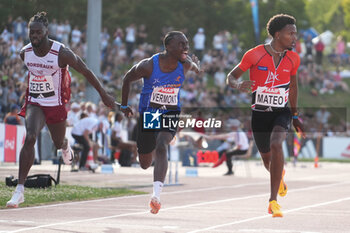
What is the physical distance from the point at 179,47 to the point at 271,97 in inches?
49.3

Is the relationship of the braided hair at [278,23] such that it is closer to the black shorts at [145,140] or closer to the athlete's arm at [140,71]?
the athlete's arm at [140,71]

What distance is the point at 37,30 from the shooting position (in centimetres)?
1045

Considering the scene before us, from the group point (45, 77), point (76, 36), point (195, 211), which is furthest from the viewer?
point (76, 36)

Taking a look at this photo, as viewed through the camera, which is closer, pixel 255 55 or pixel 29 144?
pixel 255 55

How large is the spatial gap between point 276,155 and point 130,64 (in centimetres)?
2728

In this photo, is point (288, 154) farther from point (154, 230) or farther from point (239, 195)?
point (154, 230)

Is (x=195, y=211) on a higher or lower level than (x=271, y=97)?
lower

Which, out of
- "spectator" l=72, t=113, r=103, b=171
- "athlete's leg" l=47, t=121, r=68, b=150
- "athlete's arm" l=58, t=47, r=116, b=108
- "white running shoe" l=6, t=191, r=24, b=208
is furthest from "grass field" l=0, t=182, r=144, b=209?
"spectator" l=72, t=113, r=103, b=171

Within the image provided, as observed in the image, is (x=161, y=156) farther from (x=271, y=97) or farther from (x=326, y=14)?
(x=326, y=14)

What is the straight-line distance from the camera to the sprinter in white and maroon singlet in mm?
10461

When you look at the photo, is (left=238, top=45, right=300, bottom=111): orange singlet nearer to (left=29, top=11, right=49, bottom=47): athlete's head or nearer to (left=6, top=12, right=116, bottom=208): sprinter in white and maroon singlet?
(left=6, top=12, right=116, bottom=208): sprinter in white and maroon singlet

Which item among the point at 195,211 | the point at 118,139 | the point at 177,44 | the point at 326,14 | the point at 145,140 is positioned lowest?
the point at 195,211

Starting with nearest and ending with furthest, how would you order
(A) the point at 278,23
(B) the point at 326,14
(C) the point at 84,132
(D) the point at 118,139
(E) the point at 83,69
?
(A) the point at 278,23, (E) the point at 83,69, (C) the point at 84,132, (D) the point at 118,139, (B) the point at 326,14

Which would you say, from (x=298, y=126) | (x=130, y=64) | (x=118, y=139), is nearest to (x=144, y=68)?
(x=298, y=126)
